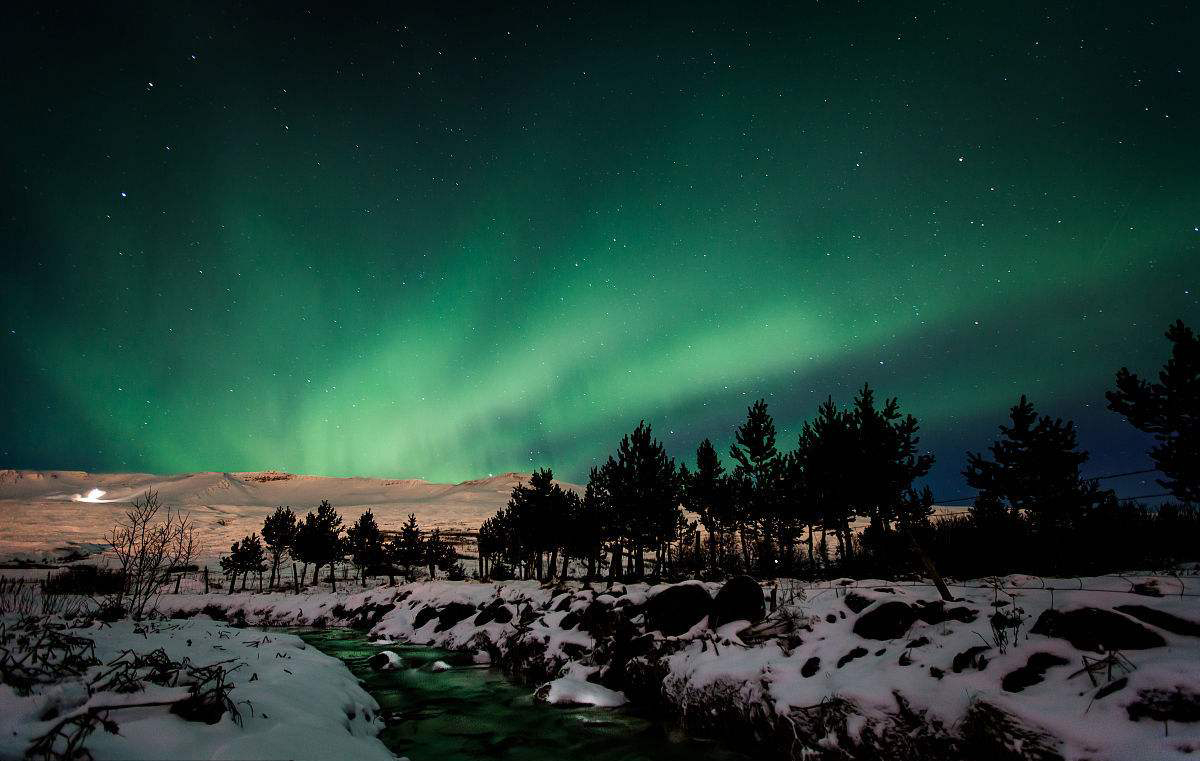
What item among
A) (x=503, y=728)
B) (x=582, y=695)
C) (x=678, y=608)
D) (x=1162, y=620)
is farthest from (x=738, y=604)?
(x=1162, y=620)

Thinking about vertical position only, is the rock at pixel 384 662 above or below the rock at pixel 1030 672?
below

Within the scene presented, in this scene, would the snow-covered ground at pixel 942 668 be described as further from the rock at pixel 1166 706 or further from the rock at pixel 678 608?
the rock at pixel 678 608

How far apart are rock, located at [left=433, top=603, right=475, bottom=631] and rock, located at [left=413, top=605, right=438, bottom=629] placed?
117 cm

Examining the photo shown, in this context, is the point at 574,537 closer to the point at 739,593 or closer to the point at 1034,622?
the point at 739,593

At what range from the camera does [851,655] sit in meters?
9.51

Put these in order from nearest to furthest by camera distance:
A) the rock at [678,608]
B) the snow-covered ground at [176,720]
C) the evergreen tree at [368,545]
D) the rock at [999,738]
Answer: the snow-covered ground at [176,720] → the rock at [999,738] → the rock at [678,608] → the evergreen tree at [368,545]

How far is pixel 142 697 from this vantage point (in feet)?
16.8

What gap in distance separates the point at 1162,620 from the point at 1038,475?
108 feet

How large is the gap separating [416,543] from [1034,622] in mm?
69587

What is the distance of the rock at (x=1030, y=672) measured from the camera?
679cm

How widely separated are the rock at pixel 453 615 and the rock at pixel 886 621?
21.4m

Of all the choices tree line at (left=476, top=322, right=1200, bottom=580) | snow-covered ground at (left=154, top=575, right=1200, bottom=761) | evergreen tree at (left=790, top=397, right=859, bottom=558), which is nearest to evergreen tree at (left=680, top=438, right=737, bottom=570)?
tree line at (left=476, top=322, right=1200, bottom=580)

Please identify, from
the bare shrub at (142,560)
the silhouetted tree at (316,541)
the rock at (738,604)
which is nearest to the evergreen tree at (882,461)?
the rock at (738,604)

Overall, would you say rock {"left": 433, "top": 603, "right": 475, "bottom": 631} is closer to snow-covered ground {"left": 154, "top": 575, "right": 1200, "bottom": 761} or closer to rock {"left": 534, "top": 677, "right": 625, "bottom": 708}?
snow-covered ground {"left": 154, "top": 575, "right": 1200, "bottom": 761}
